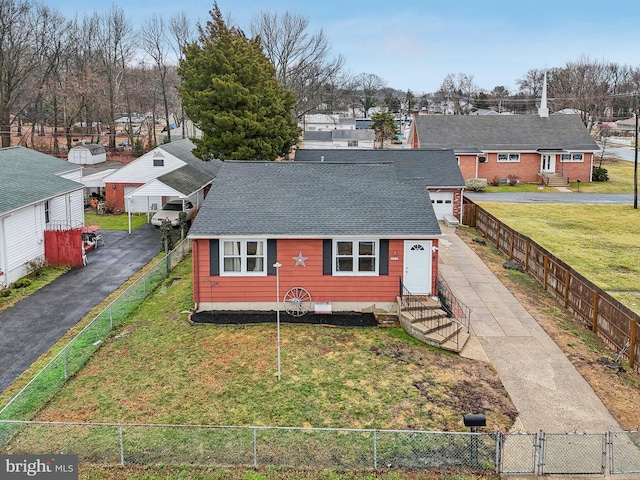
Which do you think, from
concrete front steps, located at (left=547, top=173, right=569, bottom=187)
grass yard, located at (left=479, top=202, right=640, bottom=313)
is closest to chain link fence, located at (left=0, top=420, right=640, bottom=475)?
grass yard, located at (left=479, top=202, right=640, bottom=313)

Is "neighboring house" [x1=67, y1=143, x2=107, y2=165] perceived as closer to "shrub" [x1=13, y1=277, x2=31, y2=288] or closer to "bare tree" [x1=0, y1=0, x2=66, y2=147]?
"bare tree" [x1=0, y1=0, x2=66, y2=147]

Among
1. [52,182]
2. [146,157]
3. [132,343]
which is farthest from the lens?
[146,157]

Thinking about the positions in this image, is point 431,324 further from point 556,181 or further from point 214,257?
point 556,181

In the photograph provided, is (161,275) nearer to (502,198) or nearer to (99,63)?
(502,198)

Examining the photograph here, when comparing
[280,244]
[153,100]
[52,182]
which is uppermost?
[153,100]

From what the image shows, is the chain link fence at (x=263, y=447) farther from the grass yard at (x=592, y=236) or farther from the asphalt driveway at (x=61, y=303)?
the grass yard at (x=592, y=236)

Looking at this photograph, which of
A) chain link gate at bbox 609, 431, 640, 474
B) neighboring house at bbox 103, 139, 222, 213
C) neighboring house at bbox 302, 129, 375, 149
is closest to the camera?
chain link gate at bbox 609, 431, 640, 474

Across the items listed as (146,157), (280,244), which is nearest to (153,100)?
(146,157)
